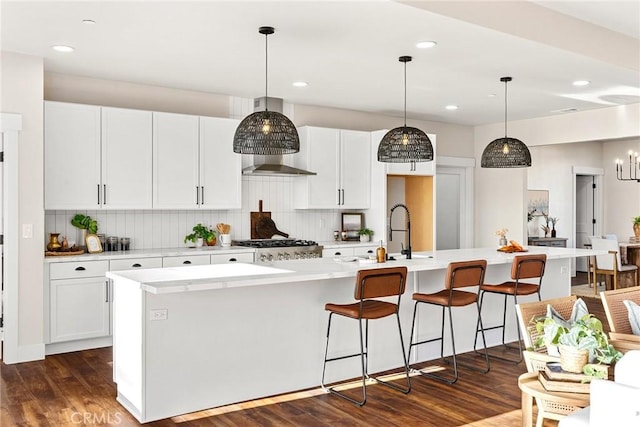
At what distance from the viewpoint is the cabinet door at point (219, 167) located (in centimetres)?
613

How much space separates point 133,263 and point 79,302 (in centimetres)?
58

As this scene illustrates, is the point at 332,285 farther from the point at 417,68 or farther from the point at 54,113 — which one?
the point at 54,113

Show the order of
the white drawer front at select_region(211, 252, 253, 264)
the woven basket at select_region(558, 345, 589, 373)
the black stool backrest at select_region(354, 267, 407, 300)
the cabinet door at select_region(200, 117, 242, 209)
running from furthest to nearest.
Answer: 1. the cabinet door at select_region(200, 117, 242, 209)
2. the white drawer front at select_region(211, 252, 253, 264)
3. the black stool backrest at select_region(354, 267, 407, 300)
4. the woven basket at select_region(558, 345, 589, 373)

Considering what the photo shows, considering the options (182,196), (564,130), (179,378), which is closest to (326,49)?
(182,196)

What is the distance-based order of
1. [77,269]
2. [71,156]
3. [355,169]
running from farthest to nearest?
[355,169]
[71,156]
[77,269]

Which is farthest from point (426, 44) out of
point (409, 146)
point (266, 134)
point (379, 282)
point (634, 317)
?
point (634, 317)

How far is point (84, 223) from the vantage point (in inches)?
221

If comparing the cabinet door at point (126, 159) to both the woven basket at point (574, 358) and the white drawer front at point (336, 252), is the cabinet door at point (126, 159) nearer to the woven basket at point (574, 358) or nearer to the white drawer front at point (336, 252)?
the white drawer front at point (336, 252)

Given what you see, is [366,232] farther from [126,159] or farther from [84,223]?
[84,223]

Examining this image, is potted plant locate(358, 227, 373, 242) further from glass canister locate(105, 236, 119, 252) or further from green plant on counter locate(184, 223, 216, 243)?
glass canister locate(105, 236, 119, 252)

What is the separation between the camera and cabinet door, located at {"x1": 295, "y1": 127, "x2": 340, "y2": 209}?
6902 mm

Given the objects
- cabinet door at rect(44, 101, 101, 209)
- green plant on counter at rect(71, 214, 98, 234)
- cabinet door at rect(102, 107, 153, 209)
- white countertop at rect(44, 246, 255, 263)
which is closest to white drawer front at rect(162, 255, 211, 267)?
white countertop at rect(44, 246, 255, 263)

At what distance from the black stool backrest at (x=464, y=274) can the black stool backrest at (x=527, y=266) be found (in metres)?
0.39

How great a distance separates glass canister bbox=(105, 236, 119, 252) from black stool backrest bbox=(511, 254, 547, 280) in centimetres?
373
